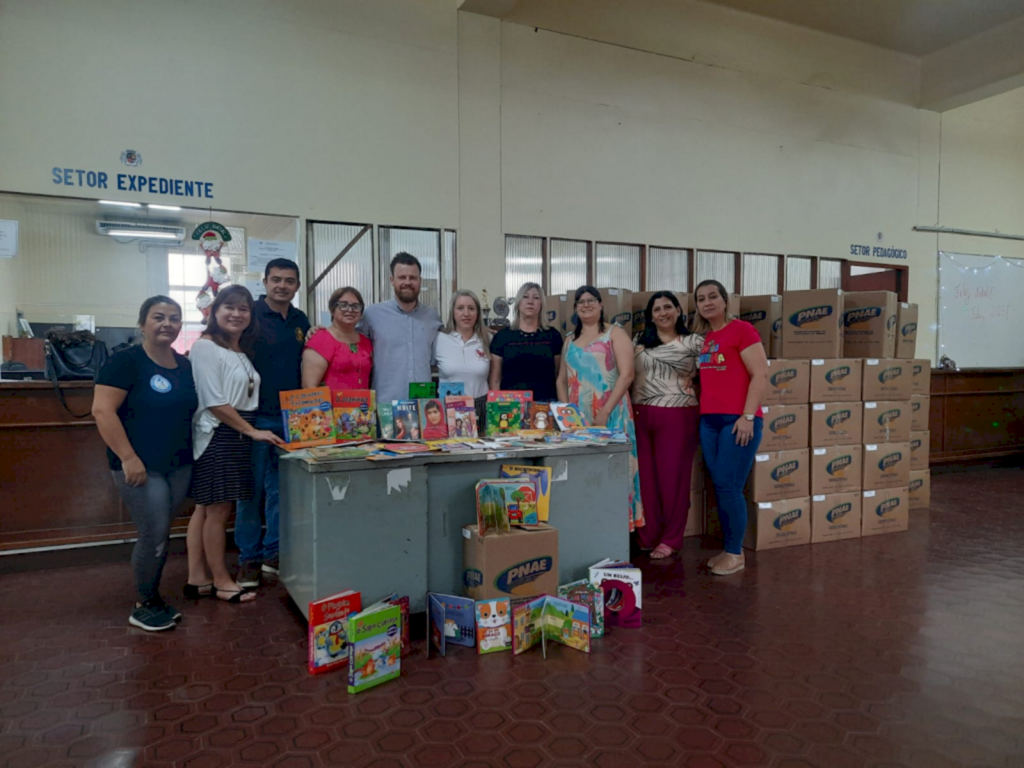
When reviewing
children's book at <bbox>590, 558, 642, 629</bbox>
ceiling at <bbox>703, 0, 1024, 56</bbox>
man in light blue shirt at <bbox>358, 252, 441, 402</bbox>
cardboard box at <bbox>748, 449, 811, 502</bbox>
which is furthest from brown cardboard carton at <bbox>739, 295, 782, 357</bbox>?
ceiling at <bbox>703, 0, 1024, 56</bbox>

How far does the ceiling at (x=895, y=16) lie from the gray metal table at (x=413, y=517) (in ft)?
18.3

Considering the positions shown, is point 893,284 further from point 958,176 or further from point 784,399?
point 784,399

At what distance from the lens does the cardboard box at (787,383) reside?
4027 millimetres

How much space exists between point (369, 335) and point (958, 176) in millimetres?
7874

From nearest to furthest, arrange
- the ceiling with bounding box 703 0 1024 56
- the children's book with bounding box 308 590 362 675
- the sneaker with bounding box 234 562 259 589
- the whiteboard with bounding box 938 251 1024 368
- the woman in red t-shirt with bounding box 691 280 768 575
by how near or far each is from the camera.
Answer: the children's book with bounding box 308 590 362 675 < the sneaker with bounding box 234 562 259 589 < the woman in red t-shirt with bounding box 691 280 768 575 < the ceiling with bounding box 703 0 1024 56 < the whiteboard with bounding box 938 251 1024 368

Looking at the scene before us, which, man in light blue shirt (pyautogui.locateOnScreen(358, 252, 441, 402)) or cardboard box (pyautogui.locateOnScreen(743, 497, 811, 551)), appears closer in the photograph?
man in light blue shirt (pyautogui.locateOnScreen(358, 252, 441, 402))

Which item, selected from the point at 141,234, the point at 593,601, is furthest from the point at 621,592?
the point at 141,234

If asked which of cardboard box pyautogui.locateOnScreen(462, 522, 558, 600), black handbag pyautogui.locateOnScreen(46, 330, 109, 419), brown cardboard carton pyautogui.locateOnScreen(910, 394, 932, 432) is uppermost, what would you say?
black handbag pyautogui.locateOnScreen(46, 330, 109, 419)

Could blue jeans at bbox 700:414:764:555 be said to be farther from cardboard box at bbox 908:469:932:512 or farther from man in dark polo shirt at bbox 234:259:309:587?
cardboard box at bbox 908:469:932:512

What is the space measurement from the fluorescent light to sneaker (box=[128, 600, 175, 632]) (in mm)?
2713

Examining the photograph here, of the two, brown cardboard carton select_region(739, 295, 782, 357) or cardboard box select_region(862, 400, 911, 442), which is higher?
brown cardboard carton select_region(739, 295, 782, 357)

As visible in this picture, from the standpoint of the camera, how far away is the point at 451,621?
260 centimetres

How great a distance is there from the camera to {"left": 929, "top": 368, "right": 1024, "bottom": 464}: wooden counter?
6.74 metres

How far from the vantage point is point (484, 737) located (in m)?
1.98
